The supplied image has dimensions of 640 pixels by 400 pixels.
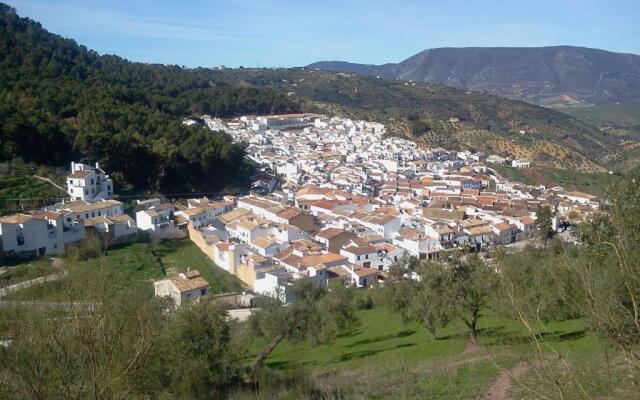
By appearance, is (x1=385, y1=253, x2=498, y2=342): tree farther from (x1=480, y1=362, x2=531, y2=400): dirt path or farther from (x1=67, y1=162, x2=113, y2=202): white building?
(x1=67, y1=162, x2=113, y2=202): white building

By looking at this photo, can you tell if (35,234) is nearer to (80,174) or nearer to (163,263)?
(163,263)

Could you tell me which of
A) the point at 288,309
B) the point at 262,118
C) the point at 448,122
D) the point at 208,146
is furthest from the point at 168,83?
the point at 288,309

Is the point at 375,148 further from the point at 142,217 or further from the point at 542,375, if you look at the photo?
the point at 542,375

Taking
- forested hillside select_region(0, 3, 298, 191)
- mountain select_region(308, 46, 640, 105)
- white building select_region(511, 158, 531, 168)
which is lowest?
white building select_region(511, 158, 531, 168)

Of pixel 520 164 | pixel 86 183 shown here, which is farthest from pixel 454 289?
pixel 520 164

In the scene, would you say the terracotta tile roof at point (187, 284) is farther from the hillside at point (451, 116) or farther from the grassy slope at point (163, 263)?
the hillside at point (451, 116)

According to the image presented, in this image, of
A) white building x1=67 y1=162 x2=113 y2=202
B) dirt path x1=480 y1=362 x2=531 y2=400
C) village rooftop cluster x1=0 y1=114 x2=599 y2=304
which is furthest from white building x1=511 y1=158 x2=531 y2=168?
dirt path x1=480 y1=362 x2=531 y2=400

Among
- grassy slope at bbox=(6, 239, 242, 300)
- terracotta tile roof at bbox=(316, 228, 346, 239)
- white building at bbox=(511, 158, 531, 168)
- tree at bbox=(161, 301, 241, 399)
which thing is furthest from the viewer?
white building at bbox=(511, 158, 531, 168)
